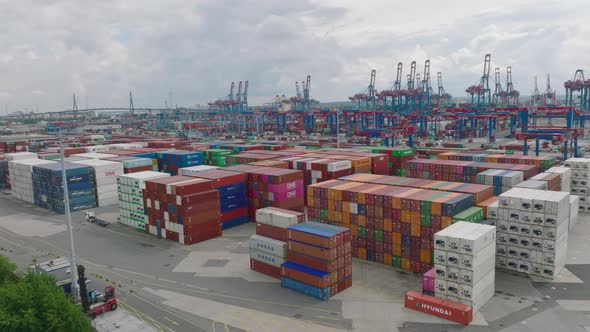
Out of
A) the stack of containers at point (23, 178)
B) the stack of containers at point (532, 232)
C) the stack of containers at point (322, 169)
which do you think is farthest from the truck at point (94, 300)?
the stack of containers at point (23, 178)

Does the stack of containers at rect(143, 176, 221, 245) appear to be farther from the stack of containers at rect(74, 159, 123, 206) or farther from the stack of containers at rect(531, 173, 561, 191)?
the stack of containers at rect(531, 173, 561, 191)

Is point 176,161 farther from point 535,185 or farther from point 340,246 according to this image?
point 535,185

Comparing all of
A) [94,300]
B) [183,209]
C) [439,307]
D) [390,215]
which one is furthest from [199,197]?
[439,307]

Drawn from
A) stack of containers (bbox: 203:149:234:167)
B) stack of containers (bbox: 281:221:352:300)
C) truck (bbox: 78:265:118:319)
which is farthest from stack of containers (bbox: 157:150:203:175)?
stack of containers (bbox: 281:221:352:300)

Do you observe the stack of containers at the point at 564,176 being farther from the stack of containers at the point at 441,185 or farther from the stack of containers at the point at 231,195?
the stack of containers at the point at 231,195

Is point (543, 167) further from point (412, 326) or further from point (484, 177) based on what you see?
point (412, 326)

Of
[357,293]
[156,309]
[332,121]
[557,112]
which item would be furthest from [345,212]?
[332,121]

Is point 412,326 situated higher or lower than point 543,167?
lower
